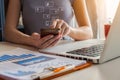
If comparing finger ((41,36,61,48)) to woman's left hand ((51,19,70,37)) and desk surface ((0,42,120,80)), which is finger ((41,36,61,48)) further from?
desk surface ((0,42,120,80))

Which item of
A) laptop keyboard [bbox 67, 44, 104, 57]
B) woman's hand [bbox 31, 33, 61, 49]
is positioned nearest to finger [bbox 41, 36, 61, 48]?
woman's hand [bbox 31, 33, 61, 49]

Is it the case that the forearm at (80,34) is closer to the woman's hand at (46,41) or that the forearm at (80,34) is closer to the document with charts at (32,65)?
the woman's hand at (46,41)

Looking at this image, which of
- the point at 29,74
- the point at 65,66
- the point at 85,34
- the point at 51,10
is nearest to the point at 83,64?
the point at 65,66

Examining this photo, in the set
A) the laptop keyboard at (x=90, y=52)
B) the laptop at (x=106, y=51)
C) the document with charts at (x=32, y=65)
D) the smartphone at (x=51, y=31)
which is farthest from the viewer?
the smartphone at (x=51, y=31)

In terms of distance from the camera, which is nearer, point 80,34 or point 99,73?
point 99,73

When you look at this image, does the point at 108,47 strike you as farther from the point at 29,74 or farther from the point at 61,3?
the point at 61,3

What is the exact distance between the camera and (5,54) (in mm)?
853

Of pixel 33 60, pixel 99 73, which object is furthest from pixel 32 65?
pixel 99 73

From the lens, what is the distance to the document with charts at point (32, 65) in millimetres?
592

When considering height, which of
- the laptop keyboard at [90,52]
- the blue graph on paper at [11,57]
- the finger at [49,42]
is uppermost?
the finger at [49,42]

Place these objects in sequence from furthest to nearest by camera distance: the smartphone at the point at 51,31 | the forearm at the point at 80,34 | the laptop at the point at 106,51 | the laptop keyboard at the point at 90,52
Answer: the forearm at the point at 80,34, the smartphone at the point at 51,31, the laptop keyboard at the point at 90,52, the laptop at the point at 106,51

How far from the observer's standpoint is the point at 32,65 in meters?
0.69

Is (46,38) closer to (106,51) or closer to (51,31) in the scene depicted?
(51,31)

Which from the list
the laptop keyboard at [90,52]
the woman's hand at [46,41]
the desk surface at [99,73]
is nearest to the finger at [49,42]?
the woman's hand at [46,41]
